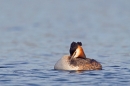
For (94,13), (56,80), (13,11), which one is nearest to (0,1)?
(13,11)

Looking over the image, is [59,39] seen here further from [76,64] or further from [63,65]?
[63,65]

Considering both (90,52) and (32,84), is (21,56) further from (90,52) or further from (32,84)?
(32,84)

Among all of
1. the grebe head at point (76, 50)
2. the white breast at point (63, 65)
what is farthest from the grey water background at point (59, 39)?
the grebe head at point (76, 50)

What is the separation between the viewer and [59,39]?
27.2 metres

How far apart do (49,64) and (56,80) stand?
356 cm

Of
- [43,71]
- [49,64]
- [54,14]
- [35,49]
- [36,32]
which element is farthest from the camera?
[54,14]

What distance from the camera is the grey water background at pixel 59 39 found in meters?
17.8

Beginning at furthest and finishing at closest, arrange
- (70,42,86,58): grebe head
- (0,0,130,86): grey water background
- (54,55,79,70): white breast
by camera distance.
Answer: (70,42,86,58): grebe head, (54,55,79,70): white breast, (0,0,130,86): grey water background

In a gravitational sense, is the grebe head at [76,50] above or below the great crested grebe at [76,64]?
above

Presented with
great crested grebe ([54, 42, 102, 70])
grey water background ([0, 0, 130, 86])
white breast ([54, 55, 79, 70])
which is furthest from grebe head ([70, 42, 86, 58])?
grey water background ([0, 0, 130, 86])

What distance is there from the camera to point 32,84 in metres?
16.5

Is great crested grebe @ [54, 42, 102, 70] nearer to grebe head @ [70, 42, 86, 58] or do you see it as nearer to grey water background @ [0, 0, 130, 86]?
grebe head @ [70, 42, 86, 58]

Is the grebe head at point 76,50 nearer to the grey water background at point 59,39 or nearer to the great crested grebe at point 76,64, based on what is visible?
the great crested grebe at point 76,64

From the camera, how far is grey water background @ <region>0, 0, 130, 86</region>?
58.4ft
